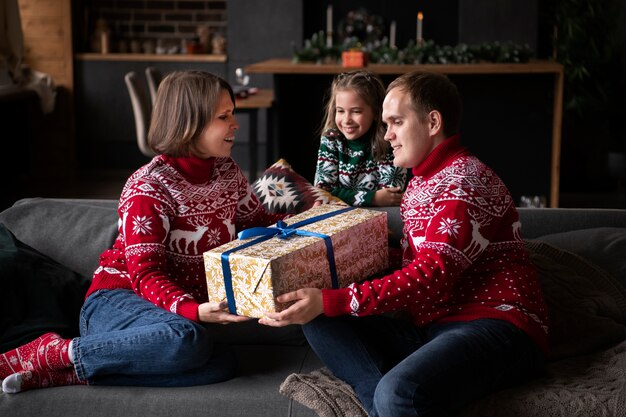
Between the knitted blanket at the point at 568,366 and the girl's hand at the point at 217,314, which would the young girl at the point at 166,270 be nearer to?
the girl's hand at the point at 217,314

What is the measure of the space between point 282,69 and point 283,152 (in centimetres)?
56

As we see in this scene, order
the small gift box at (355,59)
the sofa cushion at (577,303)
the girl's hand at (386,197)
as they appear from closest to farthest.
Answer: the sofa cushion at (577,303)
the girl's hand at (386,197)
the small gift box at (355,59)

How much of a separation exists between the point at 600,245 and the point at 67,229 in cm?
153

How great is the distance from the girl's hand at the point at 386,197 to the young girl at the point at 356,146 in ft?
0.06

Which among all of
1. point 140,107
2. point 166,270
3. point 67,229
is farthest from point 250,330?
point 140,107

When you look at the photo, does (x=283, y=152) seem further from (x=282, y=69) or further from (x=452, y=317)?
(x=452, y=317)

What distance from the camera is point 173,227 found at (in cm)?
225

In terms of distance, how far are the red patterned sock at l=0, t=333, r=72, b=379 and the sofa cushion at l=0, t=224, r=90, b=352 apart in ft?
0.23

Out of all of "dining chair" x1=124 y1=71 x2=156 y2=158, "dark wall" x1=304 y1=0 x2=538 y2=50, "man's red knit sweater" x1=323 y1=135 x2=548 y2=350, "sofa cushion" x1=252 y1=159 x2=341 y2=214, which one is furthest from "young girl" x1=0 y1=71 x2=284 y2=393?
"dark wall" x1=304 y1=0 x2=538 y2=50

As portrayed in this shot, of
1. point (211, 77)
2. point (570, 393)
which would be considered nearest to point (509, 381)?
point (570, 393)

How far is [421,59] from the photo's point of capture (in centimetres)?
558

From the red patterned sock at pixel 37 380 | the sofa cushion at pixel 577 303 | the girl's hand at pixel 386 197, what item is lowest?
the red patterned sock at pixel 37 380

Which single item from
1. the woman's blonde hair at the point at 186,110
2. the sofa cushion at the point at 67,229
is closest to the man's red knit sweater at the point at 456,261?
the woman's blonde hair at the point at 186,110

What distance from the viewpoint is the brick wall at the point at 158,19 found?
24.9 feet
